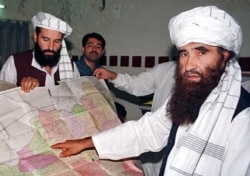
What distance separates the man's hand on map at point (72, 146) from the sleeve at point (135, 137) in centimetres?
4

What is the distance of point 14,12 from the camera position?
3988mm

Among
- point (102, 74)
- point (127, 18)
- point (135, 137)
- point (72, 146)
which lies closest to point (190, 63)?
point (135, 137)

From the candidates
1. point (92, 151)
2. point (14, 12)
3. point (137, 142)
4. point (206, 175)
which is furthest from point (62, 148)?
point (14, 12)

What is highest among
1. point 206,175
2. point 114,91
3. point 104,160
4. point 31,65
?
point 31,65

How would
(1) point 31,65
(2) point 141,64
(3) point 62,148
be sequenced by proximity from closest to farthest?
1. (3) point 62,148
2. (1) point 31,65
3. (2) point 141,64

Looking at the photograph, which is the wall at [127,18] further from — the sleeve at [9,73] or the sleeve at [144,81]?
the sleeve at [9,73]

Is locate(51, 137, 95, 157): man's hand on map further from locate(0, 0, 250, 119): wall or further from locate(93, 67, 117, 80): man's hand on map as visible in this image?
locate(0, 0, 250, 119): wall

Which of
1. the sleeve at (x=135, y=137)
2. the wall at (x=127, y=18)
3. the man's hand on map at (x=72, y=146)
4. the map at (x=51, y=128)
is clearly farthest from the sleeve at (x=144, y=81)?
the wall at (x=127, y=18)

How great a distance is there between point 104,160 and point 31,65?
84 cm

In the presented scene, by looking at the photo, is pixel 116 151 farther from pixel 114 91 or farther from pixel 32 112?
pixel 114 91

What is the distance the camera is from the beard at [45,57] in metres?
1.91

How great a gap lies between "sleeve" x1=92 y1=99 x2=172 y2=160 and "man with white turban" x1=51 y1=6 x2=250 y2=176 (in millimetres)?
35

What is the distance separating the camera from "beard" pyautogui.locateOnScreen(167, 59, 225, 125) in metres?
1.15

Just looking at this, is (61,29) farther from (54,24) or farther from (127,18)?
(127,18)
